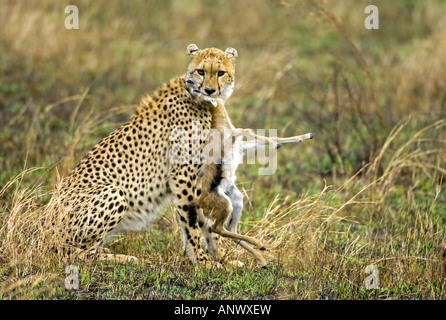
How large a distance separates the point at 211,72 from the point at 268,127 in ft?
11.5

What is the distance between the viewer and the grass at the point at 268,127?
15.0 ft

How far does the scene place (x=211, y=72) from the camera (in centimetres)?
485

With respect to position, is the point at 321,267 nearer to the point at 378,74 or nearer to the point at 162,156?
the point at 162,156

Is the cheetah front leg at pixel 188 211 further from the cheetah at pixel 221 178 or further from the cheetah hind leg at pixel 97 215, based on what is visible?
the cheetah hind leg at pixel 97 215

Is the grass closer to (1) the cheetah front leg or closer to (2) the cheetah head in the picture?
(1) the cheetah front leg

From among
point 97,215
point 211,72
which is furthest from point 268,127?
point 97,215

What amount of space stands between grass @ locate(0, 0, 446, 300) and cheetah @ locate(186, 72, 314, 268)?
207 mm

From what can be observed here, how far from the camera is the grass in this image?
4.57m

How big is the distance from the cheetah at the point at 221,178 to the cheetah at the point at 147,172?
9 centimetres

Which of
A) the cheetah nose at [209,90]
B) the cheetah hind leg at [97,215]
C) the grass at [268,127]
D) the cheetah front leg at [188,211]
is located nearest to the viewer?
the grass at [268,127]

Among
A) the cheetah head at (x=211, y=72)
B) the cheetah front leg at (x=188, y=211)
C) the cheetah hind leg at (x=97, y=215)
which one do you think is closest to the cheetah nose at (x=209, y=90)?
the cheetah head at (x=211, y=72)

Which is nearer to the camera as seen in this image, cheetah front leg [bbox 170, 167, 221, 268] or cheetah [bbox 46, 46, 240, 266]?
cheetah [bbox 46, 46, 240, 266]

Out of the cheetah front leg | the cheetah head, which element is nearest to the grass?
the cheetah front leg

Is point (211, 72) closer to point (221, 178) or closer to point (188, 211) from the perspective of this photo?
point (221, 178)
